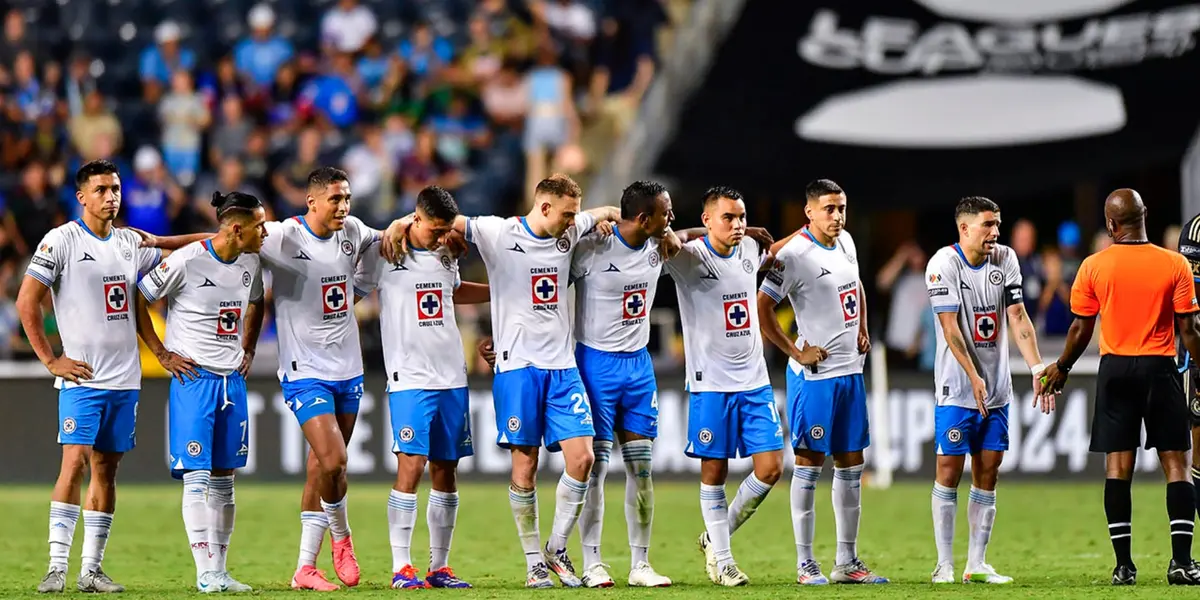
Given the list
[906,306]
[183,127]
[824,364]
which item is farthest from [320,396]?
[183,127]

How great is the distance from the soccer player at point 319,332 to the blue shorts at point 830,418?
2841mm

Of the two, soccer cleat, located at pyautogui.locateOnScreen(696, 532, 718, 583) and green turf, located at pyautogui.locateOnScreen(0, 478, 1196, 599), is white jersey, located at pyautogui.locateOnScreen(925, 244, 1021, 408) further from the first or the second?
soccer cleat, located at pyautogui.locateOnScreen(696, 532, 718, 583)

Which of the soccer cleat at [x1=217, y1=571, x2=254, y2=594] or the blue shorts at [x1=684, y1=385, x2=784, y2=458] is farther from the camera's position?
the blue shorts at [x1=684, y1=385, x2=784, y2=458]

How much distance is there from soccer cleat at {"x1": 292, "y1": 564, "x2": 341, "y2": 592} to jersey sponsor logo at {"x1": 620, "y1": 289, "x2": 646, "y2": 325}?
2454 millimetres

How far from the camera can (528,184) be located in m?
22.9

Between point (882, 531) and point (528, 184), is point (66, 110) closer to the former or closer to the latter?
point (528, 184)

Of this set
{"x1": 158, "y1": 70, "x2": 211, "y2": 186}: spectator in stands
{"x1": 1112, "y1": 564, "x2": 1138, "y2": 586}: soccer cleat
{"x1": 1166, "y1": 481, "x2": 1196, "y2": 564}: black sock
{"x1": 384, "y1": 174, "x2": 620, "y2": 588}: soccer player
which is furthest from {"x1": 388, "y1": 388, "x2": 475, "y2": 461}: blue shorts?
{"x1": 158, "y1": 70, "x2": 211, "y2": 186}: spectator in stands

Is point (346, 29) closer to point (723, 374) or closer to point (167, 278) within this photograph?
point (167, 278)

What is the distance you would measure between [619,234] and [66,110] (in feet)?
50.1

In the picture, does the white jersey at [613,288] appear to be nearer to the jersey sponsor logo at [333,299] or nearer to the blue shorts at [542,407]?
the blue shorts at [542,407]

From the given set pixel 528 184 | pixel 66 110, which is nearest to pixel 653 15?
pixel 528 184

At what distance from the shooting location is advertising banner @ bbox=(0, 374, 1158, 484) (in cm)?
1819

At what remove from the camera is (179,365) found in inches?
417

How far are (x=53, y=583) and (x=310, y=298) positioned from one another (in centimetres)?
231
